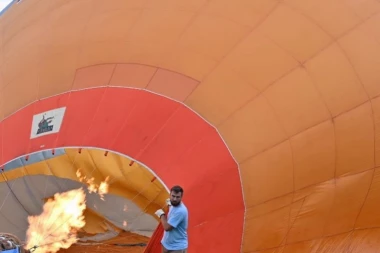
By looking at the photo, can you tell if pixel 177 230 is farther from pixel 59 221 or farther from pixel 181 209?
pixel 59 221

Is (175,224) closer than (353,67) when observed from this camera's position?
Yes

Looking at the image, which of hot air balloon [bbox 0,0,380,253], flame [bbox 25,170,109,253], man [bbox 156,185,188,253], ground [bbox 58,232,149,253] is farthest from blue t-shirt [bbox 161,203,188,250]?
ground [bbox 58,232,149,253]

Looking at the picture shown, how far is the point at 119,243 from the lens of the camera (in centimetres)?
713

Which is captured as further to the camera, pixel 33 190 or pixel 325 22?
pixel 33 190

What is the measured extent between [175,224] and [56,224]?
1637 mm

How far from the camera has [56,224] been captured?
18.5ft

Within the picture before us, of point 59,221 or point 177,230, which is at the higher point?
point 59,221

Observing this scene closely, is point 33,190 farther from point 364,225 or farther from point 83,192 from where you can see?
point 364,225

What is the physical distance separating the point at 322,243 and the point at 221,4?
212 cm

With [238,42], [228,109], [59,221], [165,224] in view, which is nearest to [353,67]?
[238,42]

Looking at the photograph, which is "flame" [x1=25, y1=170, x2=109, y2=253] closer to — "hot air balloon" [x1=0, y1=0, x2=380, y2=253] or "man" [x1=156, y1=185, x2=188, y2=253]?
"hot air balloon" [x1=0, y1=0, x2=380, y2=253]

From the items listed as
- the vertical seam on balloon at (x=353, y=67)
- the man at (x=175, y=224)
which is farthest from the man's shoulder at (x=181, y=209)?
the vertical seam on balloon at (x=353, y=67)

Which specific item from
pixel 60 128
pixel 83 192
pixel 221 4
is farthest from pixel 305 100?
pixel 83 192

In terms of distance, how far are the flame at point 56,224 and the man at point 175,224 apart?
1510mm
